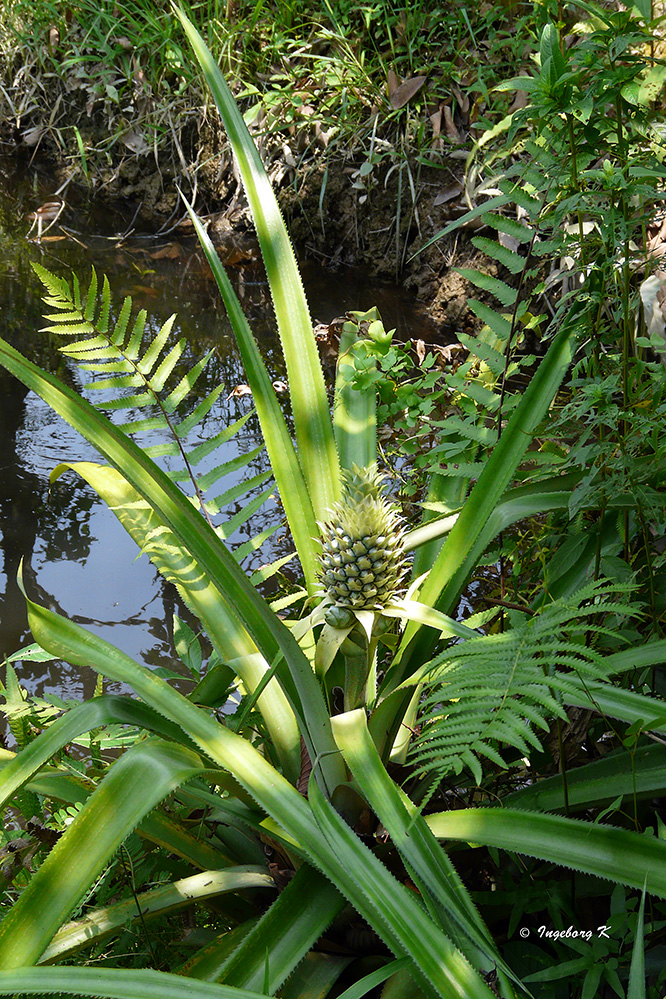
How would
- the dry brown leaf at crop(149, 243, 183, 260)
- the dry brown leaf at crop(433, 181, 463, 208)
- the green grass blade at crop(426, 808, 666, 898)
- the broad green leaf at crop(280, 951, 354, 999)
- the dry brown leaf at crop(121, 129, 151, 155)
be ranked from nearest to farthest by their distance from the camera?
the green grass blade at crop(426, 808, 666, 898) → the broad green leaf at crop(280, 951, 354, 999) → the dry brown leaf at crop(433, 181, 463, 208) → the dry brown leaf at crop(149, 243, 183, 260) → the dry brown leaf at crop(121, 129, 151, 155)

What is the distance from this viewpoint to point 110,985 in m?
0.68

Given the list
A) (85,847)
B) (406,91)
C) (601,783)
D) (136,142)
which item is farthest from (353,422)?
(136,142)

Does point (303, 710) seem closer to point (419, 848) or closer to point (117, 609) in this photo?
point (419, 848)

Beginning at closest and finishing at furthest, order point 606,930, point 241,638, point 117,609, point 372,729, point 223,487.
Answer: point 606,930
point 372,729
point 241,638
point 117,609
point 223,487

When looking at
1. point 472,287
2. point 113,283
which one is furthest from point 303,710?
point 113,283

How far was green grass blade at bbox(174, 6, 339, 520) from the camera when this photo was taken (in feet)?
4.03

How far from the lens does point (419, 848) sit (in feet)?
2.66

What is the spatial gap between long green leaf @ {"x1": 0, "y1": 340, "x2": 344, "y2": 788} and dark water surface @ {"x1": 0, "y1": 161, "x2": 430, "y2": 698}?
676 mm

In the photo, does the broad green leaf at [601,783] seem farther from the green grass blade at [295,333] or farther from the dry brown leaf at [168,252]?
the dry brown leaf at [168,252]

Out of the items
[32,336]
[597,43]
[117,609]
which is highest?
[32,336]

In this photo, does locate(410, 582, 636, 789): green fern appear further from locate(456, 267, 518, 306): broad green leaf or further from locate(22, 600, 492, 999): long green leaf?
locate(456, 267, 518, 306): broad green leaf

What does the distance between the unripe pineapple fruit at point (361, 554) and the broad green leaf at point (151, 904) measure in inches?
15.2

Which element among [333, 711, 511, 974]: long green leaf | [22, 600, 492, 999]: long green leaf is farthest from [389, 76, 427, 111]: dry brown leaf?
[333, 711, 511, 974]: long green leaf

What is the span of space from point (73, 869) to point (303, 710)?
0.31 m
